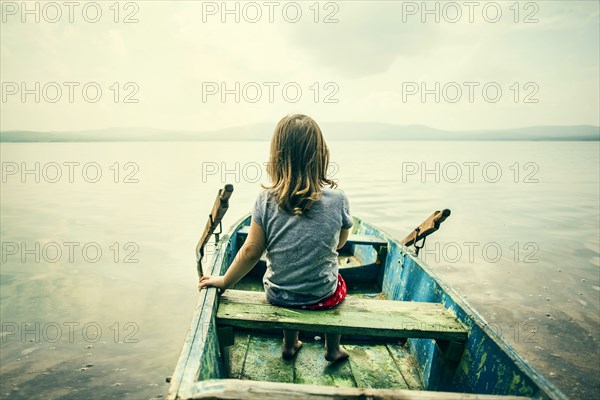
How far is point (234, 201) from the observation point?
19141 millimetres

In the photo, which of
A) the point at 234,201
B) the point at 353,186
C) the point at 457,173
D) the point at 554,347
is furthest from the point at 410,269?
the point at 457,173

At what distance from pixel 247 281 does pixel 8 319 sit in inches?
190

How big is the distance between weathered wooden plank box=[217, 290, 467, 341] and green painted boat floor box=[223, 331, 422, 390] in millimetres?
678

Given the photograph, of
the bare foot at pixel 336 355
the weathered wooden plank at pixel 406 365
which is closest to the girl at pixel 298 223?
the bare foot at pixel 336 355

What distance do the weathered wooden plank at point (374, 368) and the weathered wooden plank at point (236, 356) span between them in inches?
41.5

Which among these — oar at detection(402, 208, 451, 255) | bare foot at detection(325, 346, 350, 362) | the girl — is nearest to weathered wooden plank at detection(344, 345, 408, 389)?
bare foot at detection(325, 346, 350, 362)

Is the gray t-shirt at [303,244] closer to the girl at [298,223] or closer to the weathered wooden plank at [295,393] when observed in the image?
the girl at [298,223]

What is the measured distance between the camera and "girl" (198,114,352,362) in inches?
87.3

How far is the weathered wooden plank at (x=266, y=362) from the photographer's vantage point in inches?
118

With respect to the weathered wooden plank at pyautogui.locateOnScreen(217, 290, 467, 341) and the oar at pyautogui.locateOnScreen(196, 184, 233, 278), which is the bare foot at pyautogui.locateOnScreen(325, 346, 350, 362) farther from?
the oar at pyautogui.locateOnScreen(196, 184, 233, 278)

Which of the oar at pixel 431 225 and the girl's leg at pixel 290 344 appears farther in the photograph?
the oar at pixel 431 225

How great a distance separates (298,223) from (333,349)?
144 cm

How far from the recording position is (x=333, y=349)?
119 inches

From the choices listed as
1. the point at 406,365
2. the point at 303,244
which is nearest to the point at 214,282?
the point at 303,244
